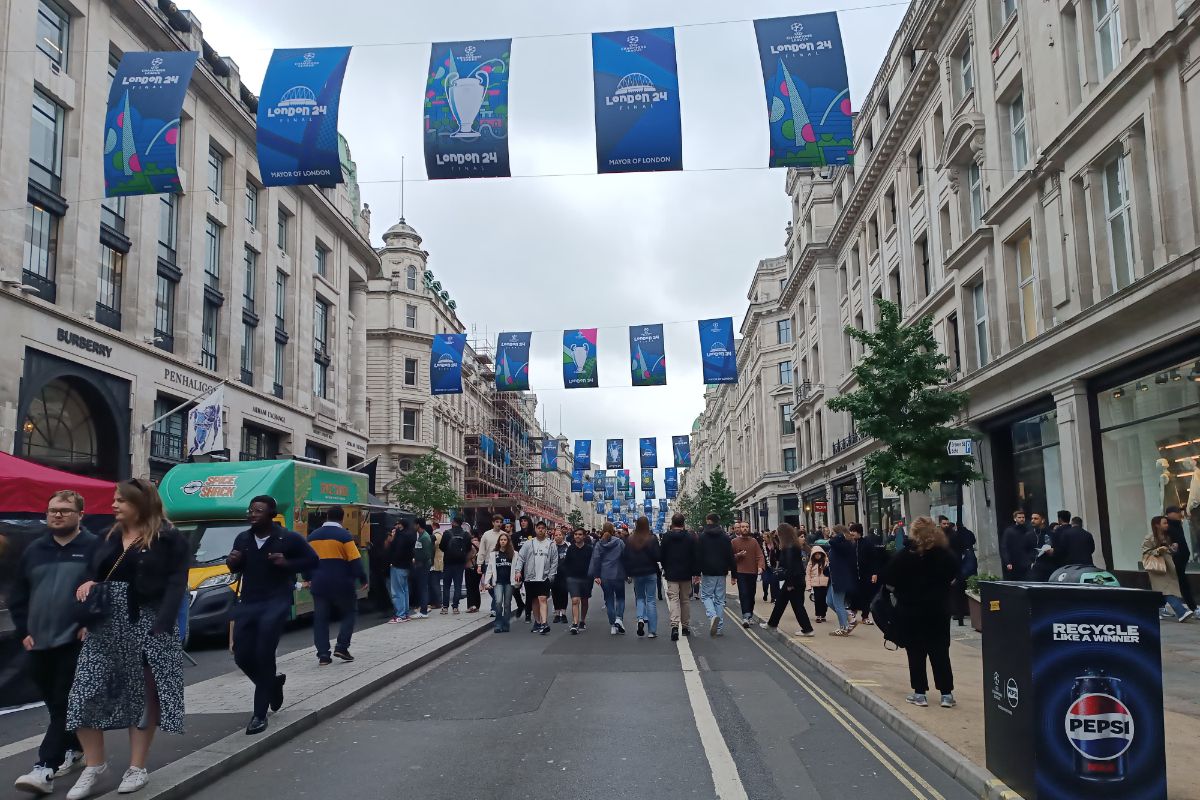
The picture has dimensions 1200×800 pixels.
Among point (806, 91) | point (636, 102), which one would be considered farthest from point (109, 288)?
point (806, 91)

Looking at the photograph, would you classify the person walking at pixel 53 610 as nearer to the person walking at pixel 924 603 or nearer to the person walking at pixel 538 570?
the person walking at pixel 924 603

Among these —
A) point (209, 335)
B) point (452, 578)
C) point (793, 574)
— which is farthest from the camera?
point (209, 335)

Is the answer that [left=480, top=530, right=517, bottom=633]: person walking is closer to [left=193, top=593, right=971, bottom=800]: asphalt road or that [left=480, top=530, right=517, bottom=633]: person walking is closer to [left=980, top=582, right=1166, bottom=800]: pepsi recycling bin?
[left=193, top=593, right=971, bottom=800]: asphalt road

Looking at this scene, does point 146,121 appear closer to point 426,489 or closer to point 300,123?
point 300,123

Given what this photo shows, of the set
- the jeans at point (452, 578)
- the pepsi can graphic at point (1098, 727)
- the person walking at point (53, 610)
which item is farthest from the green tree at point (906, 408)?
the person walking at point (53, 610)

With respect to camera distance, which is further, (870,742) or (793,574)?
(793,574)

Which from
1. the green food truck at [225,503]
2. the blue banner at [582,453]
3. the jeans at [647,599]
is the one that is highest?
the blue banner at [582,453]

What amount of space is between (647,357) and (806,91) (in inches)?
592

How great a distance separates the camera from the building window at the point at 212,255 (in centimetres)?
3094

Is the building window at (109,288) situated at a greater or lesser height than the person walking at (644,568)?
A: greater

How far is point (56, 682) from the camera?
18.4 feet

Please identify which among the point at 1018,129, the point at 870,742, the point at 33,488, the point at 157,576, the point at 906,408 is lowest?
the point at 870,742

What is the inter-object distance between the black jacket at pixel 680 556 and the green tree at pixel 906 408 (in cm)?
800

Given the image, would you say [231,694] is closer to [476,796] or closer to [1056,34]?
[476,796]
